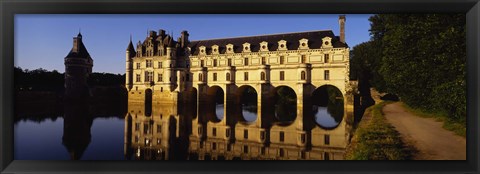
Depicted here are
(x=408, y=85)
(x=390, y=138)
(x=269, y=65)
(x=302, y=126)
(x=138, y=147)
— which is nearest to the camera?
(x=390, y=138)

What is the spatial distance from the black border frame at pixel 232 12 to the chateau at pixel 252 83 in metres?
3.38

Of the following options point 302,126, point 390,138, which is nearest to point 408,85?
point 390,138

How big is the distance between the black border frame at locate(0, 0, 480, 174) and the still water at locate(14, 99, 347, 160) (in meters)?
1.76

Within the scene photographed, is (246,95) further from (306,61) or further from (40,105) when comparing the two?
(40,105)

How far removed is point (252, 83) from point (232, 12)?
999 cm

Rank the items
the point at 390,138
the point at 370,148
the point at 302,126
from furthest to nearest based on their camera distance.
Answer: the point at 302,126, the point at 390,138, the point at 370,148

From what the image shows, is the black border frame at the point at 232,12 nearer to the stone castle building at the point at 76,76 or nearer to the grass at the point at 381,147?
the grass at the point at 381,147

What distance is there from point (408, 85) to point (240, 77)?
8059 millimetres

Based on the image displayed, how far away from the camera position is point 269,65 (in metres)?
13.9

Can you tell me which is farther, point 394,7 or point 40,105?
point 40,105

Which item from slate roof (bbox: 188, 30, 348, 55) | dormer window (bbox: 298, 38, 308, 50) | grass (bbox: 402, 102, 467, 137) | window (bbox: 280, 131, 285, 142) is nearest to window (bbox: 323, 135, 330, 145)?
window (bbox: 280, 131, 285, 142)

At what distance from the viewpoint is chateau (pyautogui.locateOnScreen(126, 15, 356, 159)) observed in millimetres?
9719

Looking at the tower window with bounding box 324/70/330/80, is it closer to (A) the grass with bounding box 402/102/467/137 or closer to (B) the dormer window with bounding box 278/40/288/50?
(B) the dormer window with bounding box 278/40/288/50

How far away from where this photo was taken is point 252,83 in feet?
47.2
